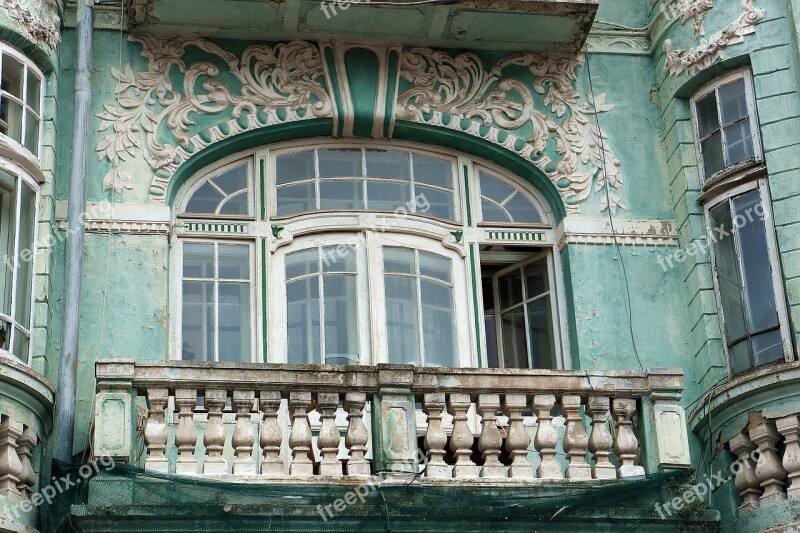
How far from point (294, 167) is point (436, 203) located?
132cm

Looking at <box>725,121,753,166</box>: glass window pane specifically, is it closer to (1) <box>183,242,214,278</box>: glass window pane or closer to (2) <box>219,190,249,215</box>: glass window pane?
(2) <box>219,190,249,215</box>: glass window pane

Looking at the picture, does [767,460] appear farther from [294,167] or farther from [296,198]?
[294,167]

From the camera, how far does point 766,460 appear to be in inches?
507

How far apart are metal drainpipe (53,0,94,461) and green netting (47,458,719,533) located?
0.71 metres

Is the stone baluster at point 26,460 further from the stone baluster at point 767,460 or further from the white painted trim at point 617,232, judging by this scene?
the stone baluster at point 767,460

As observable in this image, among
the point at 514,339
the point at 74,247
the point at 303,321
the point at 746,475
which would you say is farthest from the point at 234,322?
the point at 746,475

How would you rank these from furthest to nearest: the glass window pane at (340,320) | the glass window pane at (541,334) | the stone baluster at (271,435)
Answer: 1. the glass window pane at (541,334)
2. the glass window pane at (340,320)
3. the stone baluster at (271,435)

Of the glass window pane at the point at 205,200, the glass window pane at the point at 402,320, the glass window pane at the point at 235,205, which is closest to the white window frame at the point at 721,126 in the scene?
the glass window pane at the point at 402,320

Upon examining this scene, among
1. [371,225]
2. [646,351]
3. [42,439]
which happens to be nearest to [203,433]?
[42,439]

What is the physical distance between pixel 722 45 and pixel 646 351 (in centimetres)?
278

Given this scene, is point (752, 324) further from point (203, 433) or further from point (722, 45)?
point (203, 433)

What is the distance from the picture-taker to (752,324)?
45.0 ft

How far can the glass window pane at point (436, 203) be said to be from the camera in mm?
14766

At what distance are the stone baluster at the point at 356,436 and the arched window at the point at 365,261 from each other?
156 cm
